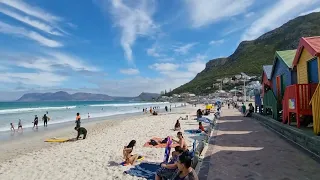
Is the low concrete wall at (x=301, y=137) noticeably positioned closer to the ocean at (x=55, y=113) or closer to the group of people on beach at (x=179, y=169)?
the group of people on beach at (x=179, y=169)

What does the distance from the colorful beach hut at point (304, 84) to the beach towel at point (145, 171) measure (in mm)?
5924

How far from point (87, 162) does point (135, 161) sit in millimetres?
2059

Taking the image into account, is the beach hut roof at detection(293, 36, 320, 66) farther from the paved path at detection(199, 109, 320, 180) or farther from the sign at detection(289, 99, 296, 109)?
the paved path at detection(199, 109, 320, 180)

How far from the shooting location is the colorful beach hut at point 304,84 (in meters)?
11.5

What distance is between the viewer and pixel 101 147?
47.1ft

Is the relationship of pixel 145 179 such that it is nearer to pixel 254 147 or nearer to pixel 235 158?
pixel 235 158

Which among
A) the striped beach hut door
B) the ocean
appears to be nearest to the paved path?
the striped beach hut door

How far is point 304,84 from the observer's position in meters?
11.6

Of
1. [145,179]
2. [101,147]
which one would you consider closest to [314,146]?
[145,179]

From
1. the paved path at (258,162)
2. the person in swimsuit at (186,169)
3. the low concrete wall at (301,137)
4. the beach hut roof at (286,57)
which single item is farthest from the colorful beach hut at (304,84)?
the person in swimsuit at (186,169)

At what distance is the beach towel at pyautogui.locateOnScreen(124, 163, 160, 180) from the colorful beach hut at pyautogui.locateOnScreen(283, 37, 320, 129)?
592 centimetres

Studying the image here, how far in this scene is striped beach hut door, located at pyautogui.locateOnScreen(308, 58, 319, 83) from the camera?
12043mm

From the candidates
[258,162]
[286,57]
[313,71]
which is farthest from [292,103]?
[286,57]

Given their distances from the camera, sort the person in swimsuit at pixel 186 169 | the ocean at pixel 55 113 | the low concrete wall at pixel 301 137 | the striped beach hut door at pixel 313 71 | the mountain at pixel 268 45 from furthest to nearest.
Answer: the mountain at pixel 268 45, the ocean at pixel 55 113, the striped beach hut door at pixel 313 71, the low concrete wall at pixel 301 137, the person in swimsuit at pixel 186 169
